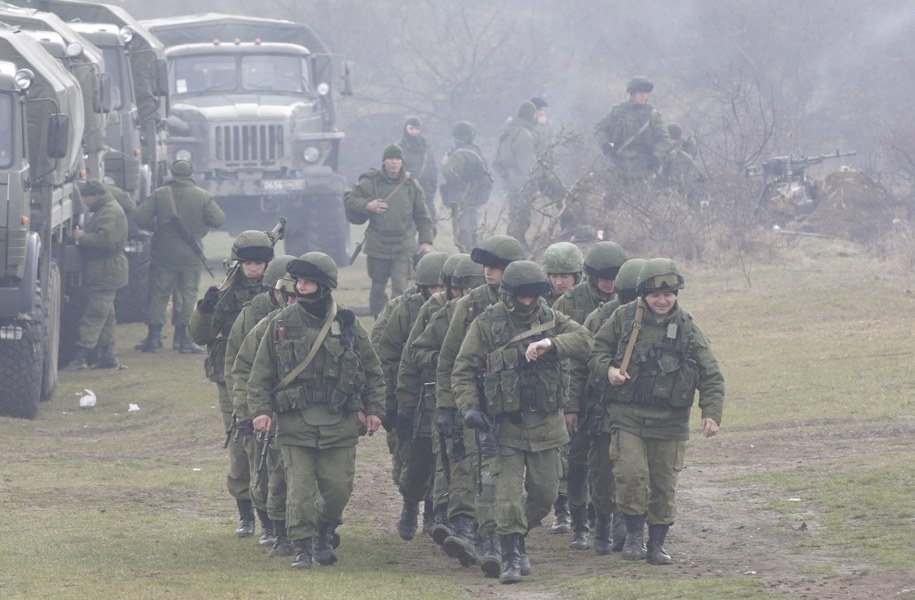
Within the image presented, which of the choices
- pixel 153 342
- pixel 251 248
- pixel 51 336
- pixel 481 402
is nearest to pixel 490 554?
pixel 481 402

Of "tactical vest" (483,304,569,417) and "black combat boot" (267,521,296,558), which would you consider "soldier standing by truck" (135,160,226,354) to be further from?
"tactical vest" (483,304,569,417)

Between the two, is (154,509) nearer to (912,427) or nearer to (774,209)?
(912,427)

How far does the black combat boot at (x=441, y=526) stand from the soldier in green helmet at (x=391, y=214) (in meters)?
7.60

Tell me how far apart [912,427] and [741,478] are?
1915mm

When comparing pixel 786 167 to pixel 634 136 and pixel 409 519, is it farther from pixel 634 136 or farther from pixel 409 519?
pixel 409 519

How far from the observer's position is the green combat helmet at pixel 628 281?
986 cm

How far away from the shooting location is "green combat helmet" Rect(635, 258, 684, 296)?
923 centimetres

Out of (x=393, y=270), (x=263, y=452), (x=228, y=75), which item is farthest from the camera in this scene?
(x=228, y=75)

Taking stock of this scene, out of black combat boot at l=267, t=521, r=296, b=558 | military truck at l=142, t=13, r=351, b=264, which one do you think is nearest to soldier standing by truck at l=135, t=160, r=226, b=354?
military truck at l=142, t=13, r=351, b=264

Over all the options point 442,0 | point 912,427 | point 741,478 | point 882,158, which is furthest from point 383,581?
point 442,0

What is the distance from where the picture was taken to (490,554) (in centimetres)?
914

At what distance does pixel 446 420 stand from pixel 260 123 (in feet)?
52.7

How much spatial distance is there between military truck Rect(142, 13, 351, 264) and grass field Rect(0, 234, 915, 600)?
5.72 metres

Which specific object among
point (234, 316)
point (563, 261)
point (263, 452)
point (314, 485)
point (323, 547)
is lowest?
point (323, 547)
